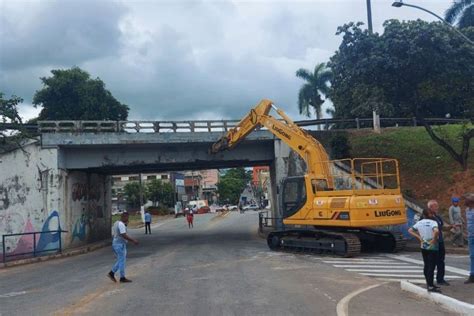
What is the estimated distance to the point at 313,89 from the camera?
203 feet

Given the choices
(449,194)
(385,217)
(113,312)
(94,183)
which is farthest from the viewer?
(94,183)

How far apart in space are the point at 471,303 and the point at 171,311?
15.7 feet

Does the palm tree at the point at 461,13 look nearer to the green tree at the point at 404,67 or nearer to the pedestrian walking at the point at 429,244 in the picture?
the green tree at the point at 404,67

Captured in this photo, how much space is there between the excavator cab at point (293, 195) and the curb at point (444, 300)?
8492 millimetres

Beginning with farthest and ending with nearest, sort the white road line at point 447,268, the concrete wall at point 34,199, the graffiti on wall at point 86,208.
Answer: the graffiti on wall at point 86,208 < the concrete wall at point 34,199 < the white road line at point 447,268

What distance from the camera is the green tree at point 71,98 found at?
5956 cm

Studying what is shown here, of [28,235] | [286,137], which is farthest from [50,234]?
[286,137]

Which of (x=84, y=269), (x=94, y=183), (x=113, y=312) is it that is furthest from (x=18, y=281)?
(x=94, y=183)

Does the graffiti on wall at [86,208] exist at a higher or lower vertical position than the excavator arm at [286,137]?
lower

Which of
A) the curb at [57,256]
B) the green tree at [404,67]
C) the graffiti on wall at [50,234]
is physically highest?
the green tree at [404,67]

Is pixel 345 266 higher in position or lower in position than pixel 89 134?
lower

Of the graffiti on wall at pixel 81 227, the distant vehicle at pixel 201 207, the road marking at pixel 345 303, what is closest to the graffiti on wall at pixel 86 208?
the graffiti on wall at pixel 81 227

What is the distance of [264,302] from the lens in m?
9.18

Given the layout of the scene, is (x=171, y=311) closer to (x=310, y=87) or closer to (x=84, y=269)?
(x=84, y=269)
